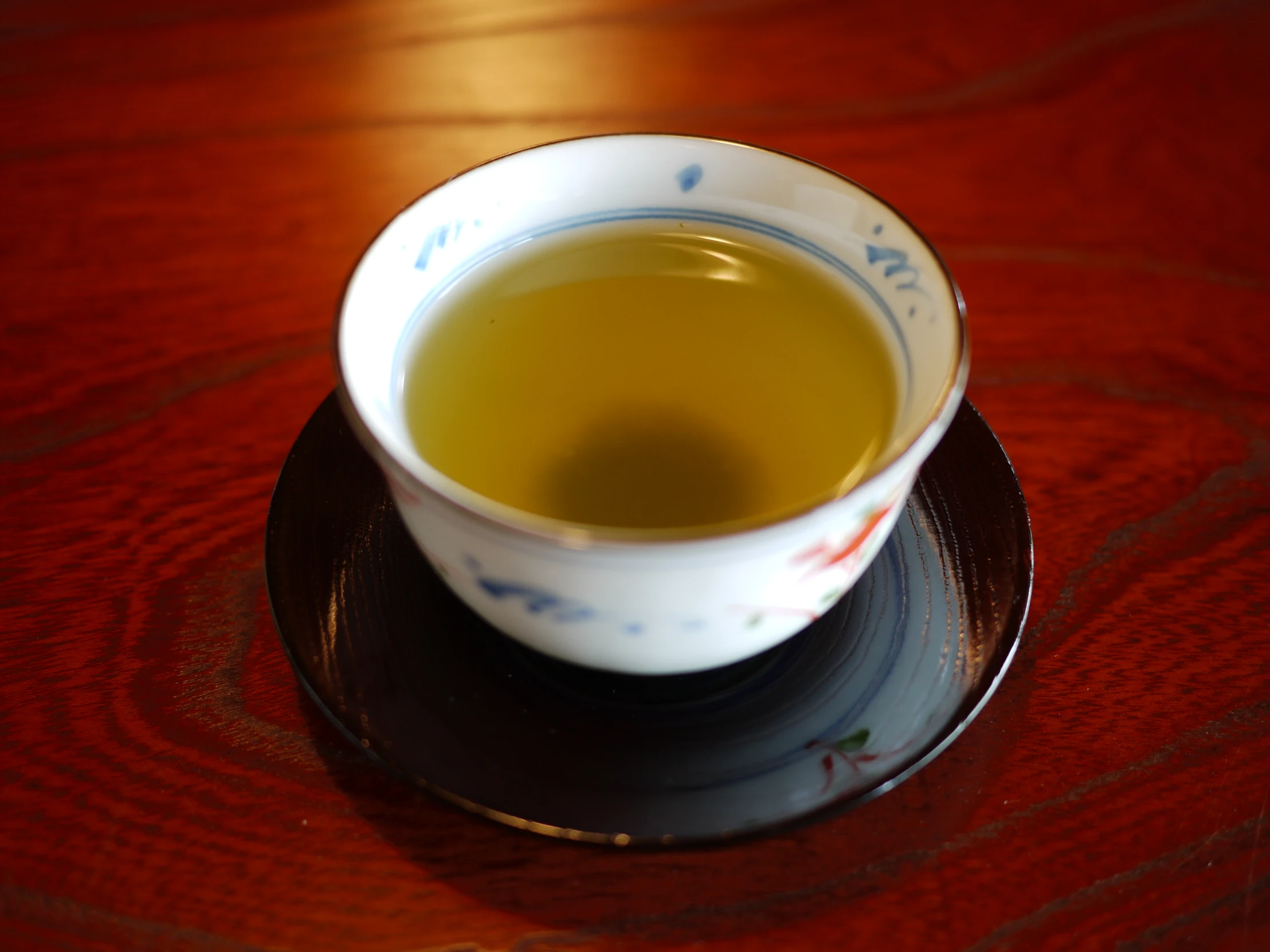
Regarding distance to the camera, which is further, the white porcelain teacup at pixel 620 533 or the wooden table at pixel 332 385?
the wooden table at pixel 332 385

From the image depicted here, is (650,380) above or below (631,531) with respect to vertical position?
below

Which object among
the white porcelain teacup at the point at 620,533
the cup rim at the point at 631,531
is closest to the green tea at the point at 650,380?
the white porcelain teacup at the point at 620,533

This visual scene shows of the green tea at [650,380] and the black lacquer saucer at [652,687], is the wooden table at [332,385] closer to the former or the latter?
the black lacquer saucer at [652,687]

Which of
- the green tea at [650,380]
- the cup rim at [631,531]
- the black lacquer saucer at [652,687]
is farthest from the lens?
the green tea at [650,380]

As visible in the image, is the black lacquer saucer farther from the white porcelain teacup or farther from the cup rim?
the cup rim

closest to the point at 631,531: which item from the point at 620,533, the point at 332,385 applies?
the point at 620,533

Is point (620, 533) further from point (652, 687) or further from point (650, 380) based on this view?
point (650, 380)

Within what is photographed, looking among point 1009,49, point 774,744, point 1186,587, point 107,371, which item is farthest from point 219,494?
point 1009,49
